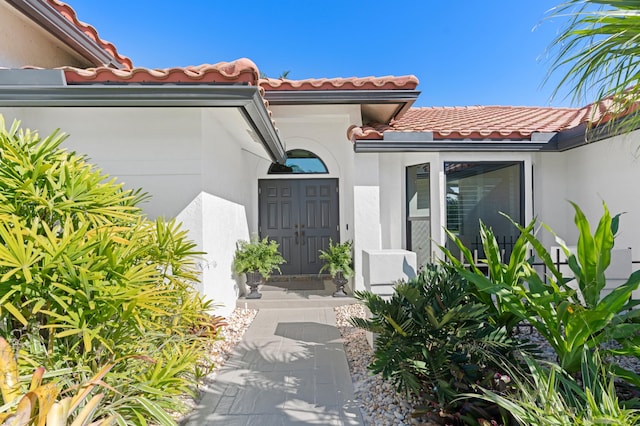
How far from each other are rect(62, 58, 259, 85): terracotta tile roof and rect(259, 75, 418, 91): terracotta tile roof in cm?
264

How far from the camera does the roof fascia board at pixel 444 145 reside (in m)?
6.40

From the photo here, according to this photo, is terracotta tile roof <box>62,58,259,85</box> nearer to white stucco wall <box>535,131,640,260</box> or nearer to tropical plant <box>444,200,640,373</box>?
tropical plant <box>444,200,640,373</box>

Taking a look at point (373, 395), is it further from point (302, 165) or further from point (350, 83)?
point (302, 165)

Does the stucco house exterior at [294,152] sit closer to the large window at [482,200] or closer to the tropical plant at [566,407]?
the large window at [482,200]

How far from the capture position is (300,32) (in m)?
12.4

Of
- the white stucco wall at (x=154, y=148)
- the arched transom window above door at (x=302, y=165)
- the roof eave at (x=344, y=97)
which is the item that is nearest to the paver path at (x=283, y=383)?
the white stucco wall at (x=154, y=148)

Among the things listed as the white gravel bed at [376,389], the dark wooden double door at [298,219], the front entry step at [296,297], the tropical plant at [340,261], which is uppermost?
the dark wooden double door at [298,219]

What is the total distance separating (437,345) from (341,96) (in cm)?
543

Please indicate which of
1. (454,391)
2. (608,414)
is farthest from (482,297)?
(608,414)

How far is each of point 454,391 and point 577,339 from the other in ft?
3.76

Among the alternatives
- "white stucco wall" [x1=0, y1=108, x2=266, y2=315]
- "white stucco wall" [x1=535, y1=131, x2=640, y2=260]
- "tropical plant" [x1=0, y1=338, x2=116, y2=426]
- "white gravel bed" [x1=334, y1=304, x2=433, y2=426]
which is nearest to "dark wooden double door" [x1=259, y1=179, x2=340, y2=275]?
"white stucco wall" [x1=0, y1=108, x2=266, y2=315]

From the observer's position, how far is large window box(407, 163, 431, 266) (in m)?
7.11

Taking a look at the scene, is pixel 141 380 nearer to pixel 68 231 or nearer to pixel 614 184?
pixel 68 231

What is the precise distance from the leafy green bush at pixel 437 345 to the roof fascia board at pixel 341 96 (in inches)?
186
